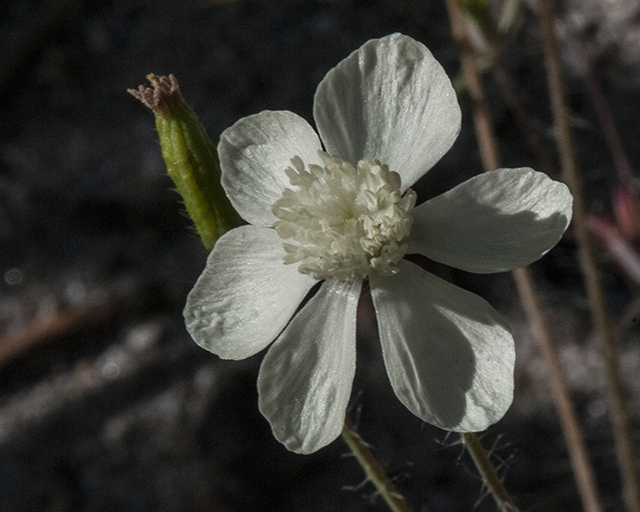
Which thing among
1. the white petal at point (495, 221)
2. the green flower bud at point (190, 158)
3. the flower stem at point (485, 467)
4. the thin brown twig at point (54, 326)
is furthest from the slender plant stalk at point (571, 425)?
the thin brown twig at point (54, 326)

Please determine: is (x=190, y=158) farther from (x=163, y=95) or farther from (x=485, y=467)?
(x=485, y=467)

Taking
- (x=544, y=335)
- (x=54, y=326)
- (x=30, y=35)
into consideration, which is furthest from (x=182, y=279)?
(x=544, y=335)

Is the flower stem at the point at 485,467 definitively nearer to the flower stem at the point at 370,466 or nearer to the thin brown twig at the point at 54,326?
the flower stem at the point at 370,466

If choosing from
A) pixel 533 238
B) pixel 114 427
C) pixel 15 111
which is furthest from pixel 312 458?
pixel 15 111

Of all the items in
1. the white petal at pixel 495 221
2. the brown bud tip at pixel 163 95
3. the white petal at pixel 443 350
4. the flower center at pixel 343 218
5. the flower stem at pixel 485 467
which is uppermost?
the brown bud tip at pixel 163 95

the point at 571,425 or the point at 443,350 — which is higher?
the point at 443,350
